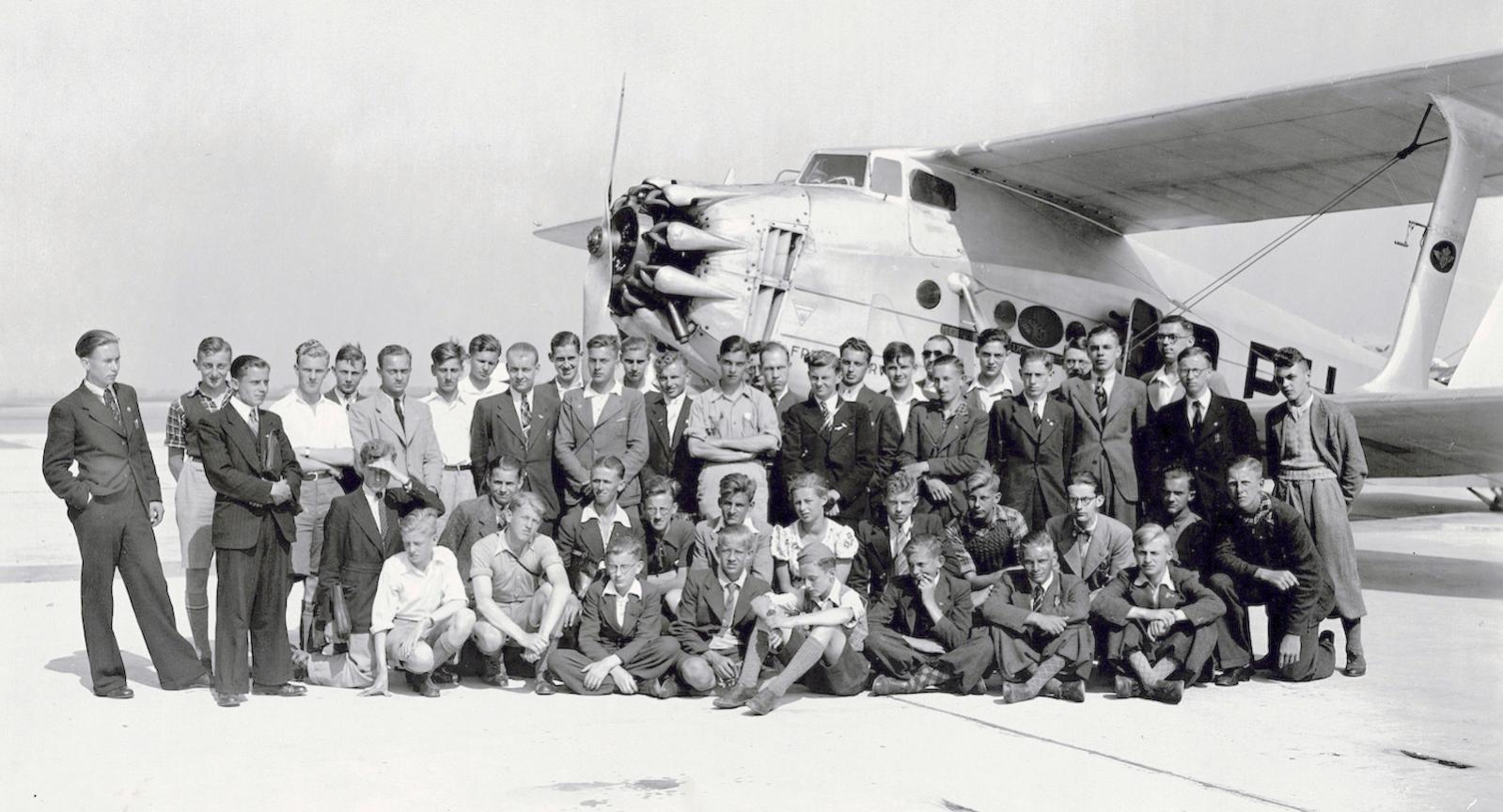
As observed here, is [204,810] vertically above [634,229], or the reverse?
[634,229]

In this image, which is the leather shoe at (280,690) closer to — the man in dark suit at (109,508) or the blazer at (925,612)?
the man in dark suit at (109,508)

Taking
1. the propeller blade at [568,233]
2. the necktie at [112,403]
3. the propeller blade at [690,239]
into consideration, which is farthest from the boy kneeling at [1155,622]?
the propeller blade at [568,233]

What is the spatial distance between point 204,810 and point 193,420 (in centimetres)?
231

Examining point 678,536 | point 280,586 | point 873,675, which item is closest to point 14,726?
point 280,586

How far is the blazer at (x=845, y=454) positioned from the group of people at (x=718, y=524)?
0.05 feet

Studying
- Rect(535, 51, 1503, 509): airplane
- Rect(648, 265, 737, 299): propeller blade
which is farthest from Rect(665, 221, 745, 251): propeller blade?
Rect(648, 265, 737, 299): propeller blade

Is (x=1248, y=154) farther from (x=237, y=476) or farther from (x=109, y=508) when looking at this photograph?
(x=109, y=508)

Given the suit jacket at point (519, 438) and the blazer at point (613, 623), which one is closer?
the blazer at point (613, 623)

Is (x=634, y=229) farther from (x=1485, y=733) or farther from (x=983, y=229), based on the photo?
(x=1485, y=733)

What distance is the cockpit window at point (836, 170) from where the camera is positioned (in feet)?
34.4

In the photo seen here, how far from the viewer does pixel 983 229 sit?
35.5ft

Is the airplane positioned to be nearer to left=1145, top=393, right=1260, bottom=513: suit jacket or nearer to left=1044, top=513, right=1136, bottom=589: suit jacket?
left=1145, top=393, right=1260, bottom=513: suit jacket

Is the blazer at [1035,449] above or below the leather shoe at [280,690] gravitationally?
above

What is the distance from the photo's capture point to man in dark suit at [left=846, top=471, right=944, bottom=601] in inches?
250
